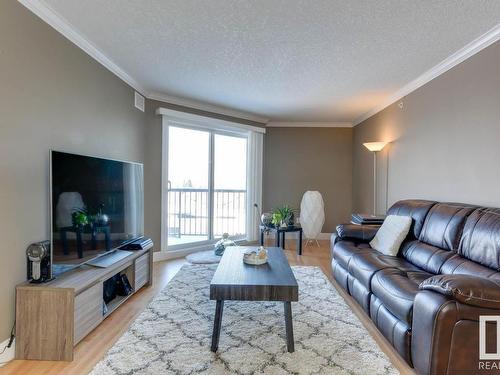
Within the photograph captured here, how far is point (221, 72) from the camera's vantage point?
3365 millimetres

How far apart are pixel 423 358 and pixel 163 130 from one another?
12.8ft

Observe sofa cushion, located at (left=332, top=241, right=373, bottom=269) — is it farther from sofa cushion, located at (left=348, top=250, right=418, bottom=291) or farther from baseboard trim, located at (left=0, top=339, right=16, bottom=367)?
baseboard trim, located at (left=0, top=339, right=16, bottom=367)

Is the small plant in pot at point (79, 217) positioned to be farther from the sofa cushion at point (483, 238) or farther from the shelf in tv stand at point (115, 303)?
the sofa cushion at point (483, 238)

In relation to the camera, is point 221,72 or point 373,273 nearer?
point 373,273

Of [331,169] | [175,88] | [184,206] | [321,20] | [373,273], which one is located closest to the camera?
[321,20]

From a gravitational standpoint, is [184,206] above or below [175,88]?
below

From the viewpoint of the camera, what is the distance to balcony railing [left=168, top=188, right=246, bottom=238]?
471cm

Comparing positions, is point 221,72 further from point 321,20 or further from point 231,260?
point 231,260

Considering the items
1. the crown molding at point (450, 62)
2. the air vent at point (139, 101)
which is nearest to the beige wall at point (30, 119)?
the air vent at point (139, 101)

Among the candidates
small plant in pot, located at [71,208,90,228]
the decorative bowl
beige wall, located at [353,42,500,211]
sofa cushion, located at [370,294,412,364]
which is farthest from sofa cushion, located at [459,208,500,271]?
small plant in pot, located at [71,208,90,228]

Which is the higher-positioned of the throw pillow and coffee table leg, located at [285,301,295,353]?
the throw pillow

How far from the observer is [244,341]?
7.07 ft

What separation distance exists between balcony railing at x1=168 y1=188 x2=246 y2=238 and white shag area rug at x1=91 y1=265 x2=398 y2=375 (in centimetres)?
185

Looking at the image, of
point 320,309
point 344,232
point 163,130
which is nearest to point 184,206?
point 163,130
